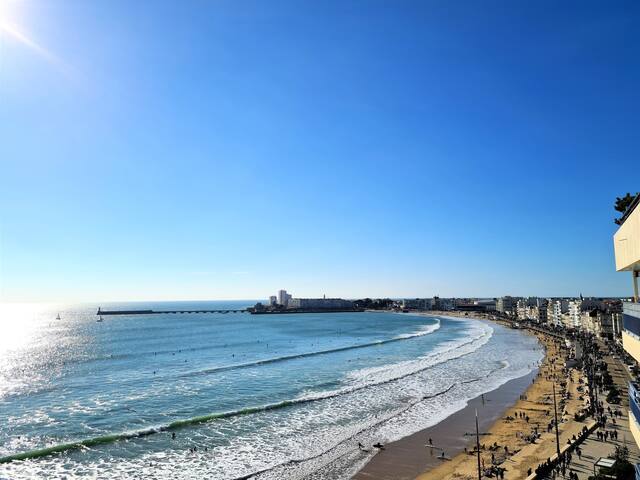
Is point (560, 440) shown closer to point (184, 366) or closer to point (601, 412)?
point (601, 412)

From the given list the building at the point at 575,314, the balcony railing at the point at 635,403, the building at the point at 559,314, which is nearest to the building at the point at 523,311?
the building at the point at 559,314

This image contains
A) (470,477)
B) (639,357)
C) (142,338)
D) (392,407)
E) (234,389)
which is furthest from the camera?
(142,338)

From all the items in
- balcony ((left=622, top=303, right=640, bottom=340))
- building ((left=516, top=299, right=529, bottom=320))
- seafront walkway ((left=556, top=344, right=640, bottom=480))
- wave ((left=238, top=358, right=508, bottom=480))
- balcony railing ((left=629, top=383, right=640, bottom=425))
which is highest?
balcony ((left=622, top=303, right=640, bottom=340))

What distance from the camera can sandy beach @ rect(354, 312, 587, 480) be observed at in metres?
27.7

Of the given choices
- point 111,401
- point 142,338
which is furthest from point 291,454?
point 142,338

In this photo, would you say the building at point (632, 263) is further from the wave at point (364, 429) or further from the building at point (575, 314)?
the building at point (575, 314)

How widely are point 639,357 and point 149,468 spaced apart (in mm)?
27160

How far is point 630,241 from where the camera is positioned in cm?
1061

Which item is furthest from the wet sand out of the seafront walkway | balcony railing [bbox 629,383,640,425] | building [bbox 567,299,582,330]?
building [bbox 567,299,582,330]

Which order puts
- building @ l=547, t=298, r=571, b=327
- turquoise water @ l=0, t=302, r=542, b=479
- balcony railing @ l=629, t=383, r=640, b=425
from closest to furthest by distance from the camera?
balcony railing @ l=629, t=383, r=640, b=425 → turquoise water @ l=0, t=302, r=542, b=479 → building @ l=547, t=298, r=571, b=327

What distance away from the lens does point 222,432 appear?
113ft

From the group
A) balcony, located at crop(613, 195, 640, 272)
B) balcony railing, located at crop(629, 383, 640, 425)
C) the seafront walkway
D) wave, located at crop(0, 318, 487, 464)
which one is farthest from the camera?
wave, located at crop(0, 318, 487, 464)

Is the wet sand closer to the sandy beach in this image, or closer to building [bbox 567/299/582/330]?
the sandy beach

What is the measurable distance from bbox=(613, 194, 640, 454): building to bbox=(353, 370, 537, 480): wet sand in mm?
17414
